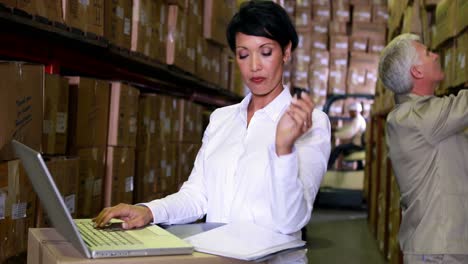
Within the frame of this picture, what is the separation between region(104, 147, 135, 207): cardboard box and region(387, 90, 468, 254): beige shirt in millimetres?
1568

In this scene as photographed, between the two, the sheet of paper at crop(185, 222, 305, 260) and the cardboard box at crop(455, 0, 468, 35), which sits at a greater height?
the cardboard box at crop(455, 0, 468, 35)

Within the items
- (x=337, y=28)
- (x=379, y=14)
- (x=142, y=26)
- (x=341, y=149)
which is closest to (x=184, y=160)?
(x=142, y=26)

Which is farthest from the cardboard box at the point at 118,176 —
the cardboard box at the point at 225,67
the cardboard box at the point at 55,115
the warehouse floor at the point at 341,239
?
the cardboard box at the point at 225,67

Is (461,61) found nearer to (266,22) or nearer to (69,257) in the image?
(266,22)

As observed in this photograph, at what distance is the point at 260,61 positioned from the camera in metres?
1.87

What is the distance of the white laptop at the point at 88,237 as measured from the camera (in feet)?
3.87

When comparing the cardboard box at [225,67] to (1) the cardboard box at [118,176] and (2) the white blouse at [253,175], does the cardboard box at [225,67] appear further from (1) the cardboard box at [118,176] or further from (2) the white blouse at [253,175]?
(2) the white blouse at [253,175]

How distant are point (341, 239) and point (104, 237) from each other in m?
6.18

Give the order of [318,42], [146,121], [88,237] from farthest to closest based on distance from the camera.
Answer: [318,42]
[146,121]
[88,237]

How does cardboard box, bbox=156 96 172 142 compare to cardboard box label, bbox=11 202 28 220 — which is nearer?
cardboard box label, bbox=11 202 28 220

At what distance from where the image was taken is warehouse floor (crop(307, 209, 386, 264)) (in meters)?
6.16

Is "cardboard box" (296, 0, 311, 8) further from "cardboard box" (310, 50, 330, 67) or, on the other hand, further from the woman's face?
the woman's face

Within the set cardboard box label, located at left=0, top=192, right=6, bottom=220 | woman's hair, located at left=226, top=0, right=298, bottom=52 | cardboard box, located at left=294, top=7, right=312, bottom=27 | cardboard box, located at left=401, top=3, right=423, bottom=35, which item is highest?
cardboard box, located at left=294, top=7, right=312, bottom=27

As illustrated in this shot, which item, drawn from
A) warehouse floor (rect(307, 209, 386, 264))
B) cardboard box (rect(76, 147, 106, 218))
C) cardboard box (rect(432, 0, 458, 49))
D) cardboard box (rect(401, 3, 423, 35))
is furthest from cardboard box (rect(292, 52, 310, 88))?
cardboard box (rect(76, 147, 106, 218))
